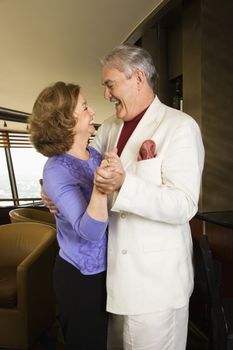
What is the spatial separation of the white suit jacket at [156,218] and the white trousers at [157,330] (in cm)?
3

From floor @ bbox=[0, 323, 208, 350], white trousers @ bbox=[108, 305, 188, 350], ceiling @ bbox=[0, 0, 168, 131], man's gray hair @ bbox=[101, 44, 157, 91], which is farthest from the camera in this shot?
ceiling @ bbox=[0, 0, 168, 131]

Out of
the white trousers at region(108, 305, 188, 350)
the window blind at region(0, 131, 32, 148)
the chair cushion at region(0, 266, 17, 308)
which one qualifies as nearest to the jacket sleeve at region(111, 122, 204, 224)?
the white trousers at region(108, 305, 188, 350)

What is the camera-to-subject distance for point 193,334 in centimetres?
243

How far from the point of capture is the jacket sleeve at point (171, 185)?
101 centimetres

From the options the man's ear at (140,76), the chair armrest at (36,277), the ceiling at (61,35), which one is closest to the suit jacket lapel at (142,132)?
the man's ear at (140,76)

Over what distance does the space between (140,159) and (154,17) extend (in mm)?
2047

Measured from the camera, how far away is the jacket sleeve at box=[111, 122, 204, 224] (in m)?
1.01

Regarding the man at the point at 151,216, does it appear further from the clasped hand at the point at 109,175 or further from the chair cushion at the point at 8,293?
the chair cushion at the point at 8,293

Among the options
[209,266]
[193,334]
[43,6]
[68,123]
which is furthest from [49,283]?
[43,6]

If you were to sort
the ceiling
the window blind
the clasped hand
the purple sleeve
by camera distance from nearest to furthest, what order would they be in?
1. the clasped hand
2. the purple sleeve
3. the ceiling
4. the window blind

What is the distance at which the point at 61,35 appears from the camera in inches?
123

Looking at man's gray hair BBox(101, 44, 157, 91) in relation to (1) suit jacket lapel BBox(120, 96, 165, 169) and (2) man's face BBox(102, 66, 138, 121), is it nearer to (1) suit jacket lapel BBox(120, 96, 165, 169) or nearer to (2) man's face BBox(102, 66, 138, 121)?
(2) man's face BBox(102, 66, 138, 121)

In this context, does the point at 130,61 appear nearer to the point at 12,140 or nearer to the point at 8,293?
the point at 8,293

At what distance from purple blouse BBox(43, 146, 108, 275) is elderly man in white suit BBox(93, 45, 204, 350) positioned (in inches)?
2.6
